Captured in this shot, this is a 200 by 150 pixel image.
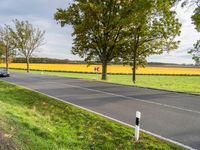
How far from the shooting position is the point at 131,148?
278 inches

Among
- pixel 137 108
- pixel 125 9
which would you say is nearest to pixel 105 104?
pixel 137 108

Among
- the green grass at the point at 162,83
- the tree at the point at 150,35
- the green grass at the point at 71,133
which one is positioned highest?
the tree at the point at 150,35

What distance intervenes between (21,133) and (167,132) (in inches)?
155

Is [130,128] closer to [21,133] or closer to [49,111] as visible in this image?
[21,133]

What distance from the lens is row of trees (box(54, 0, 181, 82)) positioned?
35.3 meters

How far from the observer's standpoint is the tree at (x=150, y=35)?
33.9 meters

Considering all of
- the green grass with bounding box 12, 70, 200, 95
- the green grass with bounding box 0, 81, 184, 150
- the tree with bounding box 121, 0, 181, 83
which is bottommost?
the green grass with bounding box 12, 70, 200, 95

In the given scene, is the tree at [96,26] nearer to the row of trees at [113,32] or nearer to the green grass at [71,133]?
the row of trees at [113,32]

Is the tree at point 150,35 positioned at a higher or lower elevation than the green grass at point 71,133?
higher

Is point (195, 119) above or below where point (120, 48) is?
below

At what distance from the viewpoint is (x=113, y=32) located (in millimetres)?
37625

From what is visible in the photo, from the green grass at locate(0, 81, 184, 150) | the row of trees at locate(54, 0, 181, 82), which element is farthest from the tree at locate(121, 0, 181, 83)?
the green grass at locate(0, 81, 184, 150)

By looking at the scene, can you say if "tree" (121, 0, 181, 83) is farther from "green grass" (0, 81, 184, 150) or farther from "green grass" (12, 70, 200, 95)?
"green grass" (0, 81, 184, 150)

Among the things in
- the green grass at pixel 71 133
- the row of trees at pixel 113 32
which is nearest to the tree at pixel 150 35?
the row of trees at pixel 113 32
